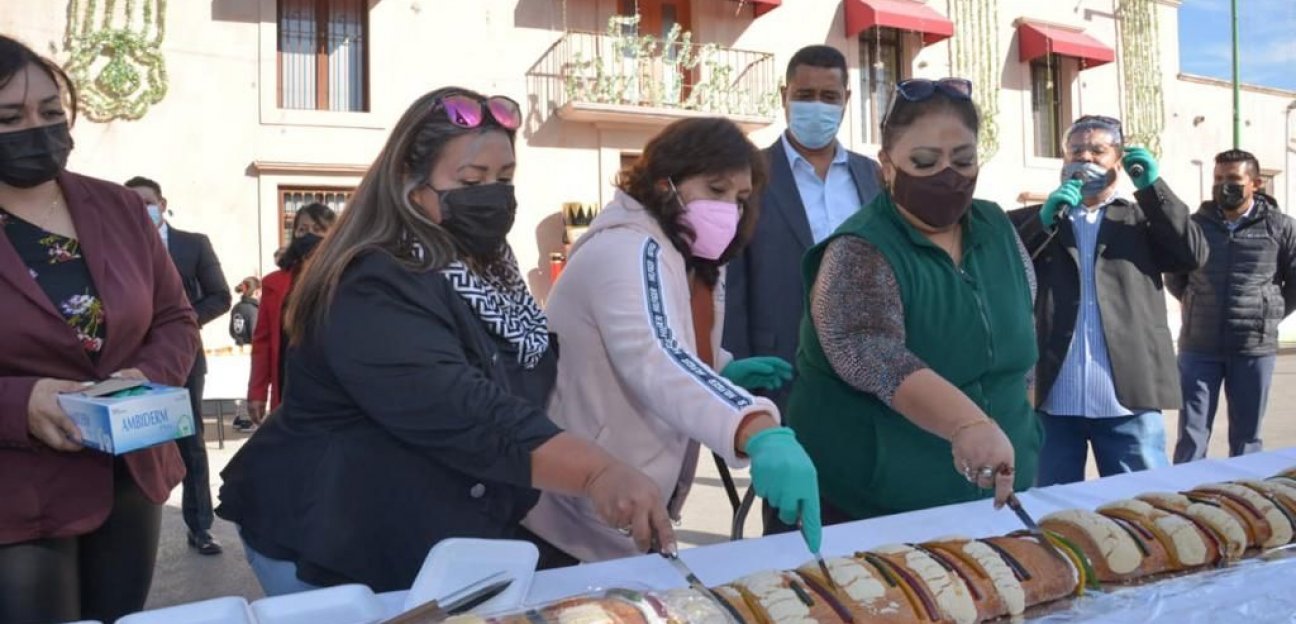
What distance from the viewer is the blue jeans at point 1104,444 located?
3348 millimetres

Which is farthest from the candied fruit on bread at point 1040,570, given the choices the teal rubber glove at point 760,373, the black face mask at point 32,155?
the black face mask at point 32,155

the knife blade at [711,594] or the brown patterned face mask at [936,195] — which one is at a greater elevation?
the brown patterned face mask at [936,195]

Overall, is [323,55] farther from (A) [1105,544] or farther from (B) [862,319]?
Result: (A) [1105,544]

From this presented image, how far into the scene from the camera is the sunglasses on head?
1.66m

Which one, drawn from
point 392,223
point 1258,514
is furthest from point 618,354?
point 1258,514

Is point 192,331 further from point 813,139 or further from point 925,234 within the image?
point 813,139

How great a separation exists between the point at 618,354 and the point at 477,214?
0.34 metres

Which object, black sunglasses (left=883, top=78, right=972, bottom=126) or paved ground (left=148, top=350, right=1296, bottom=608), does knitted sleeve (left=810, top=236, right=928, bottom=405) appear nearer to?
black sunglasses (left=883, top=78, right=972, bottom=126)

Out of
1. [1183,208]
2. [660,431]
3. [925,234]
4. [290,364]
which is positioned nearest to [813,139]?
[1183,208]

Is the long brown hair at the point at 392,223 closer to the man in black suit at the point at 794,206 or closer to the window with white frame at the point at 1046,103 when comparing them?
the man in black suit at the point at 794,206

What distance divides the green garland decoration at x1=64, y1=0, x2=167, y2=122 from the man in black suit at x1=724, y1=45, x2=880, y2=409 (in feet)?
32.8

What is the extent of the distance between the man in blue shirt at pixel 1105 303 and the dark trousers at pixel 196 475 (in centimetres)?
338

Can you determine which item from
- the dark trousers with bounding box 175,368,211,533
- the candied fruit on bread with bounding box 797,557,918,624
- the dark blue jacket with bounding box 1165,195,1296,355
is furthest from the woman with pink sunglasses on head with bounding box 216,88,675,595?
the dark blue jacket with bounding box 1165,195,1296,355

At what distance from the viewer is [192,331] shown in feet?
7.13
